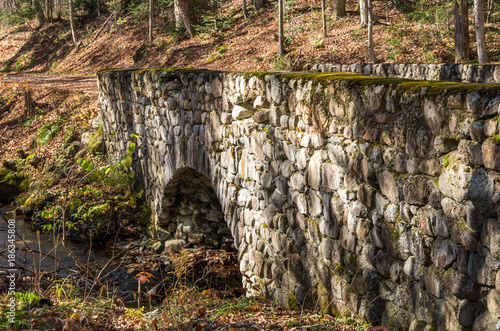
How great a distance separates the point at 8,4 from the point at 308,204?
42805mm

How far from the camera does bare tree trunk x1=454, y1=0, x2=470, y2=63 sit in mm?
13953

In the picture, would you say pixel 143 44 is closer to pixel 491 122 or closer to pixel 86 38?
pixel 86 38

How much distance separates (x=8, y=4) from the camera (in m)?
39.4

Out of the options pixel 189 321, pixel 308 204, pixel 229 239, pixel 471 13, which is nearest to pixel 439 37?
pixel 471 13

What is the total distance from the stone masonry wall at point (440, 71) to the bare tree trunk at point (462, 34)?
7.36 meters

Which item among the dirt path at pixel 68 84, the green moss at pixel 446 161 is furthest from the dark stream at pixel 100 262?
the dirt path at pixel 68 84

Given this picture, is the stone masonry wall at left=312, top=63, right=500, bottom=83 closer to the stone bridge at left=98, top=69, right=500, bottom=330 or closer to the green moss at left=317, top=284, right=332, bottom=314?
the stone bridge at left=98, top=69, right=500, bottom=330

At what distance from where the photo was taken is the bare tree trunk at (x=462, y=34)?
14.0m

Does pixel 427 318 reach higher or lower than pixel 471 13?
lower

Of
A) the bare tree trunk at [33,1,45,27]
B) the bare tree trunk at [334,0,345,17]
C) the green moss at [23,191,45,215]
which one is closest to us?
the green moss at [23,191,45,215]

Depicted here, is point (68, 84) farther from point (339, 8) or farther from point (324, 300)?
point (324, 300)

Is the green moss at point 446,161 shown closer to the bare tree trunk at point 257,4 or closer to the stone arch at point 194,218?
the stone arch at point 194,218

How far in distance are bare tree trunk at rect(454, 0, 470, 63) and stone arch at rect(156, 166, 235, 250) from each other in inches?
374

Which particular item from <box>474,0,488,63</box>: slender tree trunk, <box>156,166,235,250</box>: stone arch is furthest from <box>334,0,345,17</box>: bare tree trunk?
<box>156,166,235,250</box>: stone arch
